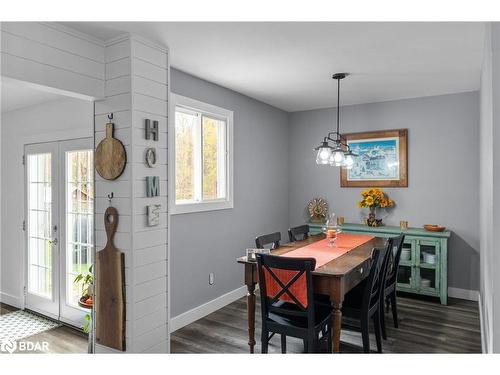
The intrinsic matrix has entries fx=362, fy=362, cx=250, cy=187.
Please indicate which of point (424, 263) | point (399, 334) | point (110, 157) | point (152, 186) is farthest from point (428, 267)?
point (110, 157)

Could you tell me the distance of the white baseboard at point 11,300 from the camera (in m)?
4.30

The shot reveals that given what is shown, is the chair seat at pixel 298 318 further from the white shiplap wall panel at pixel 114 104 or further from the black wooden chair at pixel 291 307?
the white shiplap wall panel at pixel 114 104

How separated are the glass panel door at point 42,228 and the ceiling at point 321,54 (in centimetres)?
200

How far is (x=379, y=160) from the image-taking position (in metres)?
4.83

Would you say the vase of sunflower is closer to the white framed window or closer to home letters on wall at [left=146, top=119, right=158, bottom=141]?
the white framed window

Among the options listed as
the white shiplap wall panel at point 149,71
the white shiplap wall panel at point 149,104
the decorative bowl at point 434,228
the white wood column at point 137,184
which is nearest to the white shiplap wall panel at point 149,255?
the white wood column at point 137,184

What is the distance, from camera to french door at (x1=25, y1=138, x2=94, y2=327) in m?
3.65

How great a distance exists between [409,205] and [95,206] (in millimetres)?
3751

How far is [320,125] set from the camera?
527 centimetres

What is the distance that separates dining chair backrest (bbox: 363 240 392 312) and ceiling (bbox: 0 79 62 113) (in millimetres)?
3434

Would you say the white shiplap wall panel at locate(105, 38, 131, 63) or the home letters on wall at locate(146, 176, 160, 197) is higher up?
the white shiplap wall panel at locate(105, 38, 131, 63)

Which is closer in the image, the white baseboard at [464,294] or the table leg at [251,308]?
the table leg at [251,308]

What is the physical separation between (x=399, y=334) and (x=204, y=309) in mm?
1918

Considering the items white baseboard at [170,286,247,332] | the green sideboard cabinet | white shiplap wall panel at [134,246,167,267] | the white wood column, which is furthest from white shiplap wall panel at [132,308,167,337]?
the green sideboard cabinet
